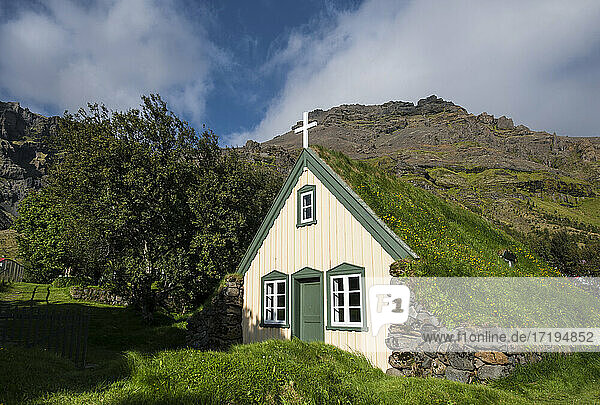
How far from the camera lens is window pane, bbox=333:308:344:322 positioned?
10453mm

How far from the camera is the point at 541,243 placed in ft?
67.2

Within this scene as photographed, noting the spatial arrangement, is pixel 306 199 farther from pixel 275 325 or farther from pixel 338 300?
pixel 275 325

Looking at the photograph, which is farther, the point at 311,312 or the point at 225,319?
the point at 225,319

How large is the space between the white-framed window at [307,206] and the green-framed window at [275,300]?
2.12 meters

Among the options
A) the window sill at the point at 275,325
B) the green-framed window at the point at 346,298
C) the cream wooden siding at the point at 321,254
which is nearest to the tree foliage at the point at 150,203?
the cream wooden siding at the point at 321,254

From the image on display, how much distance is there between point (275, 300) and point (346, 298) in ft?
10.8

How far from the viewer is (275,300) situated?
41.5ft

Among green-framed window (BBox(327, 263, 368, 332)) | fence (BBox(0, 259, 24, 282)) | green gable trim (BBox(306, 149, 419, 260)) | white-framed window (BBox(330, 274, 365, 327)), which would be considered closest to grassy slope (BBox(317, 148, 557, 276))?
green gable trim (BBox(306, 149, 419, 260))

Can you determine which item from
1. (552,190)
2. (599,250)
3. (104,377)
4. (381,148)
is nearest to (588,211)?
(552,190)

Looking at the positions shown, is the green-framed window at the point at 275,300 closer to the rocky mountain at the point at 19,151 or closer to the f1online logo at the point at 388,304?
the f1online logo at the point at 388,304

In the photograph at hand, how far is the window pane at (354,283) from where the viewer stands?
1022cm

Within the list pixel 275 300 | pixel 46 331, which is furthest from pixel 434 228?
pixel 46 331

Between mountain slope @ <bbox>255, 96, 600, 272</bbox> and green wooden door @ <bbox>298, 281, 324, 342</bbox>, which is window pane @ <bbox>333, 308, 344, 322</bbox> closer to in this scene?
green wooden door @ <bbox>298, 281, 324, 342</bbox>

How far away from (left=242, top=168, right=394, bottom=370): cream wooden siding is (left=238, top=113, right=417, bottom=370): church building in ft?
0.08
